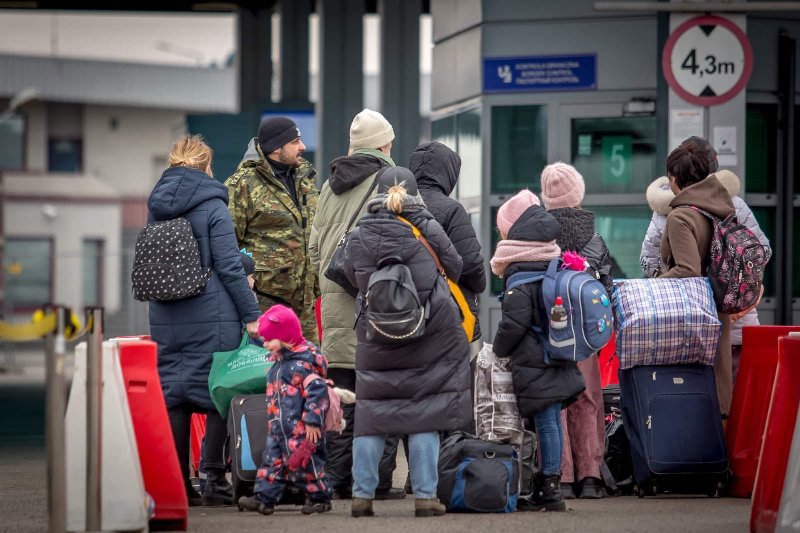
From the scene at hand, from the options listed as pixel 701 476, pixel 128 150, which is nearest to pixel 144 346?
pixel 701 476

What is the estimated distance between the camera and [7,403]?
20125 mm

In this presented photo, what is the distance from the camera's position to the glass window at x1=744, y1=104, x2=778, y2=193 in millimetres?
13609

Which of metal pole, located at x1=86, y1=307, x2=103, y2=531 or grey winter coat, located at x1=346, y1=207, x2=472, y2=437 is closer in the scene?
metal pole, located at x1=86, y1=307, x2=103, y2=531

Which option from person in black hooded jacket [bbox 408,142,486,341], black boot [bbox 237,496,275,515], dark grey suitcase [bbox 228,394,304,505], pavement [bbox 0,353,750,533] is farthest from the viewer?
person in black hooded jacket [bbox 408,142,486,341]

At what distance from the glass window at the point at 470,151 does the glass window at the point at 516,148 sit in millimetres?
167

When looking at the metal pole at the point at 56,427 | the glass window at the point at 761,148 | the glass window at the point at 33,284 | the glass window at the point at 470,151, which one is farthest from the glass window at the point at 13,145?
the metal pole at the point at 56,427

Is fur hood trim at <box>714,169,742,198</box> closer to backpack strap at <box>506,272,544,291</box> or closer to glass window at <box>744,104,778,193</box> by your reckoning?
backpack strap at <box>506,272,544,291</box>

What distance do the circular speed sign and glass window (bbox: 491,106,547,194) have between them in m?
1.64

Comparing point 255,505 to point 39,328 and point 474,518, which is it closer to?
point 474,518

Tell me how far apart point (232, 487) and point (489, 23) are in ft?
21.2

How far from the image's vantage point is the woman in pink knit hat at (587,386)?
8.93 m

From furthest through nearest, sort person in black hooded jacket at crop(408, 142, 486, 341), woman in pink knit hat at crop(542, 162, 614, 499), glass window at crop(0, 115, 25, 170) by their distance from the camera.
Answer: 1. glass window at crop(0, 115, 25, 170)
2. woman in pink knit hat at crop(542, 162, 614, 499)
3. person in black hooded jacket at crop(408, 142, 486, 341)

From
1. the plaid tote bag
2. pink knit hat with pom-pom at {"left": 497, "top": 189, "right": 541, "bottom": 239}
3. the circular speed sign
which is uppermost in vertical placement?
the circular speed sign

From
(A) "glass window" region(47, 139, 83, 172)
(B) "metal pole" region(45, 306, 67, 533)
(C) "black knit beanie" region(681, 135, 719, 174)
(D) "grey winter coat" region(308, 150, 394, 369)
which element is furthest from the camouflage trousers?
(A) "glass window" region(47, 139, 83, 172)
